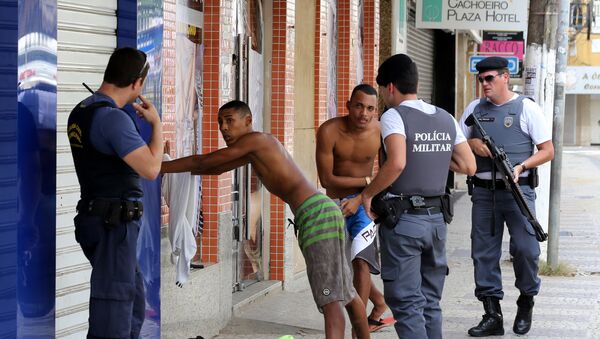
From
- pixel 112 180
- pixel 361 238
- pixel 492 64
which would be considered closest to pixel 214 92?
pixel 361 238

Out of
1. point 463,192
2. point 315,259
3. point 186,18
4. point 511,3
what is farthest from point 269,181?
point 463,192

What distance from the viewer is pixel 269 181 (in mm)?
6758

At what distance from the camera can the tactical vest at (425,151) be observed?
6922mm

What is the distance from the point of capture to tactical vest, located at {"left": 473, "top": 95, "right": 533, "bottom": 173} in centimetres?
903

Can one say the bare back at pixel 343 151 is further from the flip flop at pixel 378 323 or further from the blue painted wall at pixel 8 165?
the blue painted wall at pixel 8 165

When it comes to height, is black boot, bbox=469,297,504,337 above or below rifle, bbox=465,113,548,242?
below

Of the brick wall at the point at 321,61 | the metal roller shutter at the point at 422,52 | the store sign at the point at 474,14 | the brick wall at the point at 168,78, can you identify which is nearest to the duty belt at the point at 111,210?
the brick wall at the point at 168,78

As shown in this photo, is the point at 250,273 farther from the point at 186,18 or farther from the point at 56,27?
the point at 56,27

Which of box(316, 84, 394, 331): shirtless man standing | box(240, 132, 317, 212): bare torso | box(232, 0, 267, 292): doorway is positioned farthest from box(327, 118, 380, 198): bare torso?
box(232, 0, 267, 292): doorway

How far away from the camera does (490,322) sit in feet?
29.4

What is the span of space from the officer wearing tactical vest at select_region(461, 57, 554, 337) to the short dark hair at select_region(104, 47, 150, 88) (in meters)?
3.87

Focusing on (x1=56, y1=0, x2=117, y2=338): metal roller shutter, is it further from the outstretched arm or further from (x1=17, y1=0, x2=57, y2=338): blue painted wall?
the outstretched arm

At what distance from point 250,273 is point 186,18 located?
3003mm

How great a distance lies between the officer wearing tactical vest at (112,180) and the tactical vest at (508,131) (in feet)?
12.9
